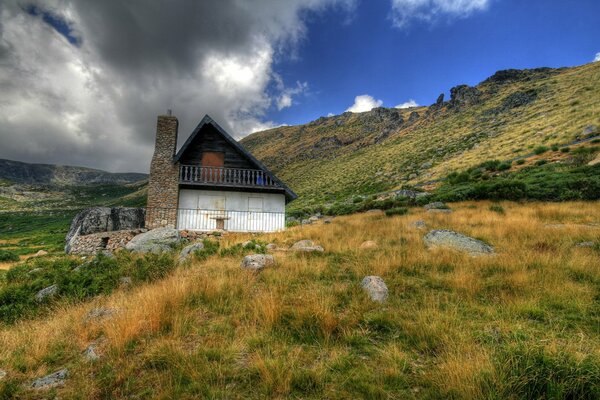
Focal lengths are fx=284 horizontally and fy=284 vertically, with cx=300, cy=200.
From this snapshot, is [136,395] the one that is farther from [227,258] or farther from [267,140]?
[267,140]

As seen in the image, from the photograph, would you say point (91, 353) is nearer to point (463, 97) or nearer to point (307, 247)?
point (307, 247)

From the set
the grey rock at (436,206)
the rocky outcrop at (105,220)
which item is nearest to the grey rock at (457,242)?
the grey rock at (436,206)

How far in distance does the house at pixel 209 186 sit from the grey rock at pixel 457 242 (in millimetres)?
11489

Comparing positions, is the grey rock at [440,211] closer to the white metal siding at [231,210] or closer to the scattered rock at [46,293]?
the white metal siding at [231,210]

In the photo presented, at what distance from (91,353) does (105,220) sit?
54.5ft

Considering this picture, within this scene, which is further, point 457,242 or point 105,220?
point 105,220

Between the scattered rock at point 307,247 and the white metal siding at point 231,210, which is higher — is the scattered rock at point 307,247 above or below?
below

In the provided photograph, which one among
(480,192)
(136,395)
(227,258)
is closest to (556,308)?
(136,395)

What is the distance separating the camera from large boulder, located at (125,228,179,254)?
12.8 metres

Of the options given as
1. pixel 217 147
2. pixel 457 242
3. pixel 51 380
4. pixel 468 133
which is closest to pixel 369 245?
pixel 457 242

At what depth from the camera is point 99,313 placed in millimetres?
5367

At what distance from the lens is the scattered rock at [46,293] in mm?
7023

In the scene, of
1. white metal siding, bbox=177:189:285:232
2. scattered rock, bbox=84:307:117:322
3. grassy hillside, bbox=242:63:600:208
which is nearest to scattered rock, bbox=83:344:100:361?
scattered rock, bbox=84:307:117:322

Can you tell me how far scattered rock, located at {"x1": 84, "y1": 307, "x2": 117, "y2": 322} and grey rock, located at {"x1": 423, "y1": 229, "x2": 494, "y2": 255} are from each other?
881cm
